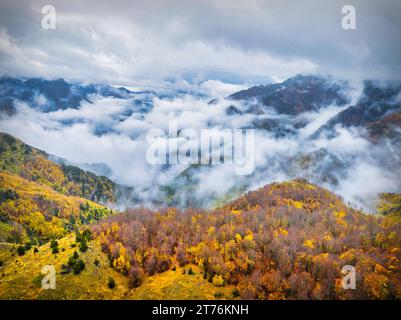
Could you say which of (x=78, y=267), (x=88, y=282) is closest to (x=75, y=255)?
(x=78, y=267)

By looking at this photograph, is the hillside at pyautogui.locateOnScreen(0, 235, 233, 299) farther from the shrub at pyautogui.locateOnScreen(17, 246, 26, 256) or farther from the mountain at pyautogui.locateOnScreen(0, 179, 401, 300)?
the shrub at pyautogui.locateOnScreen(17, 246, 26, 256)

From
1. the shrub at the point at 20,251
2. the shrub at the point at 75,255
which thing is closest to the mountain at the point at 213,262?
the shrub at the point at 75,255

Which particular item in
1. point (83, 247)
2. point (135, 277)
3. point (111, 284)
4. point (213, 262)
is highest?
point (83, 247)

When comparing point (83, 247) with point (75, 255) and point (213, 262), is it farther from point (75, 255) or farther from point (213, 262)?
point (213, 262)

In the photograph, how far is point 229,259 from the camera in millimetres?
90438

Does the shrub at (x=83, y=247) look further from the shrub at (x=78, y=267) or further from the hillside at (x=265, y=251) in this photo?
the shrub at (x=78, y=267)

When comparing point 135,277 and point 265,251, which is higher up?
point 265,251

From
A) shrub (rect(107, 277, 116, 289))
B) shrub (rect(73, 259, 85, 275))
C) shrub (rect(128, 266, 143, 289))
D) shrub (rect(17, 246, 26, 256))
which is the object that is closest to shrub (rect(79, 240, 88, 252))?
shrub (rect(73, 259, 85, 275))

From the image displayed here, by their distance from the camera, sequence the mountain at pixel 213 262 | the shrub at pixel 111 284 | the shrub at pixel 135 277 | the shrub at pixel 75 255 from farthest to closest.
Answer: the shrub at pixel 75 255, the shrub at pixel 135 277, the shrub at pixel 111 284, the mountain at pixel 213 262

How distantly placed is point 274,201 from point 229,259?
3578 inches

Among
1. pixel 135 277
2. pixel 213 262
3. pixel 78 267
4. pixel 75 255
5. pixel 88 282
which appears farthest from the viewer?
pixel 213 262
